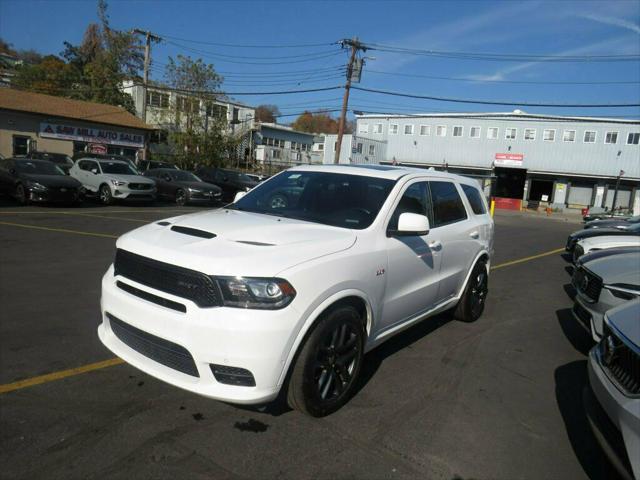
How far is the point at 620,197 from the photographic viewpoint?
4731 centimetres

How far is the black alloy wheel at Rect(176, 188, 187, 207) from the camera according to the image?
1953 cm

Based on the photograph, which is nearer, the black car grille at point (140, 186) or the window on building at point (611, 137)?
the black car grille at point (140, 186)

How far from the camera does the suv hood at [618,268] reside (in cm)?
491

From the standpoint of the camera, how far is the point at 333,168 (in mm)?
4762

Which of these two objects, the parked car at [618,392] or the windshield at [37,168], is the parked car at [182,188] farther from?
the parked car at [618,392]

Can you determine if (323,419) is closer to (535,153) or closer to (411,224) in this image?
(411,224)

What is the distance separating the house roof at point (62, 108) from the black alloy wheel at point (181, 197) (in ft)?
54.6

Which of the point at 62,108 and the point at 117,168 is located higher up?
the point at 62,108

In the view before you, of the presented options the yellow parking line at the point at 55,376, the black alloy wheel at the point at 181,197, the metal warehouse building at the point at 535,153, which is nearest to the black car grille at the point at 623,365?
the yellow parking line at the point at 55,376

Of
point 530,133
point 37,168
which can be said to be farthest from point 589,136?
point 37,168

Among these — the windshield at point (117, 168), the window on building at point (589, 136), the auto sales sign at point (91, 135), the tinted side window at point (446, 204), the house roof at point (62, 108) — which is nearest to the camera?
the tinted side window at point (446, 204)

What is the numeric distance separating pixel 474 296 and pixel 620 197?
50.1 metres

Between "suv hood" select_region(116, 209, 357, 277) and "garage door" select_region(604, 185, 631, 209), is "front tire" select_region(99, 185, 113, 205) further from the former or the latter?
"garage door" select_region(604, 185, 631, 209)

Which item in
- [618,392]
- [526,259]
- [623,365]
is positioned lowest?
[526,259]
